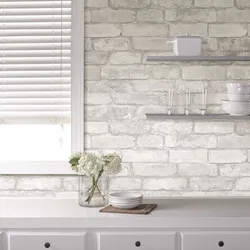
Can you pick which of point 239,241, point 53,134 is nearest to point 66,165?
point 53,134

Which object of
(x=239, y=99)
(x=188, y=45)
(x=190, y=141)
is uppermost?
(x=188, y=45)

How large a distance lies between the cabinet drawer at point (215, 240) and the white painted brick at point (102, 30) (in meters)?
1.35

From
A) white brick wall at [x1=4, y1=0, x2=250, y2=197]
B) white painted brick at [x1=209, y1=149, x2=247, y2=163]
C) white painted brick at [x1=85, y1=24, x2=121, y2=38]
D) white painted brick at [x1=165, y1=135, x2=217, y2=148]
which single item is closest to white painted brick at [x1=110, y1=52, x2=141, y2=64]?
white brick wall at [x1=4, y1=0, x2=250, y2=197]

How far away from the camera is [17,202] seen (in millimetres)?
3766

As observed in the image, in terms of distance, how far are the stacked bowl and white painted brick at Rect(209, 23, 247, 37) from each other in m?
0.40

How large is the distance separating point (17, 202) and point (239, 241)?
1.35 m

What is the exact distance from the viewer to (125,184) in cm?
395

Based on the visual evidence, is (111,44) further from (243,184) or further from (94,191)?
(243,184)

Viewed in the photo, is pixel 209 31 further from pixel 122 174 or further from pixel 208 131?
pixel 122 174

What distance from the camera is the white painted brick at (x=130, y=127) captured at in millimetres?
3932

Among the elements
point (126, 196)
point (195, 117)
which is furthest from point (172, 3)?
point (126, 196)

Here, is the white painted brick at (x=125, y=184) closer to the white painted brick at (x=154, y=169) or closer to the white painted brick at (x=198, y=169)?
the white painted brick at (x=154, y=169)

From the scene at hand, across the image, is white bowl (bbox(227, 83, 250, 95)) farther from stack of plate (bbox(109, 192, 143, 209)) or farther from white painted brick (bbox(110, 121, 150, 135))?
stack of plate (bbox(109, 192, 143, 209))

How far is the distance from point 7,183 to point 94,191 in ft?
2.19
